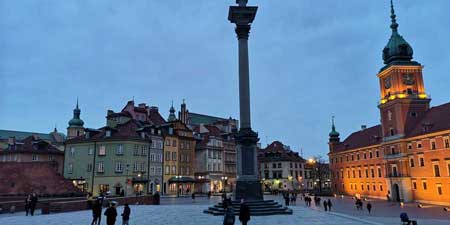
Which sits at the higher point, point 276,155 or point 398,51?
point 398,51

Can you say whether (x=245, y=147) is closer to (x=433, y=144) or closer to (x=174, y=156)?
(x=433, y=144)

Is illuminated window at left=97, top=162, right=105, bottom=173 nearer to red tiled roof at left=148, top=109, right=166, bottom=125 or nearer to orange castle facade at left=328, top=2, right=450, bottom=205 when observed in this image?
red tiled roof at left=148, top=109, right=166, bottom=125

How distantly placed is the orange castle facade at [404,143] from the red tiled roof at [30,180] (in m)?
51.2

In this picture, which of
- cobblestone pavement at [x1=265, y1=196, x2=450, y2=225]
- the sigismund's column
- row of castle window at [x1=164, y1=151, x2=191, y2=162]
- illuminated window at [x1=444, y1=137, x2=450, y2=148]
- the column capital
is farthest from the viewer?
row of castle window at [x1=164, y1=151, x2=191, y2=162]

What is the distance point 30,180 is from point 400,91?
60709 mm

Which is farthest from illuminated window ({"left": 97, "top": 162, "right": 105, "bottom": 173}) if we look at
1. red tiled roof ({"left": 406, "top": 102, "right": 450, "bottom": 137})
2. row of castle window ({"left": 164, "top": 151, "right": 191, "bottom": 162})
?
red tiled roof ({"left": 406, "top": 102, "right": 450, "bottom": 137})

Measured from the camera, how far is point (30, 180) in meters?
41.2

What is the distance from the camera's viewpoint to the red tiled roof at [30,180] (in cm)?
4016

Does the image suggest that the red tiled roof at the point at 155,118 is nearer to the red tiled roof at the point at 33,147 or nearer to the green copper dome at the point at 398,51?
the red tiled roof at the point at 33,147

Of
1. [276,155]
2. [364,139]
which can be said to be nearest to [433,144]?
[364,139]

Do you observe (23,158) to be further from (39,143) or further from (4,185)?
(4,185)

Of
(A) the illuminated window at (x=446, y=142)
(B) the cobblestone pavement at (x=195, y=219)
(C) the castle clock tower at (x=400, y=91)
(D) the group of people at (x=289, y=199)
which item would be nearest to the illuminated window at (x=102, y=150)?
(D) the group of people at (x=289, y=199)

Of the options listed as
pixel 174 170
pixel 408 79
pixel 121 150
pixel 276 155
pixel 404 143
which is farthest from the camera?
pixel 276 155

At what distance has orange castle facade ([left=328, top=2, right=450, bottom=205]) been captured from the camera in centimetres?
5478
